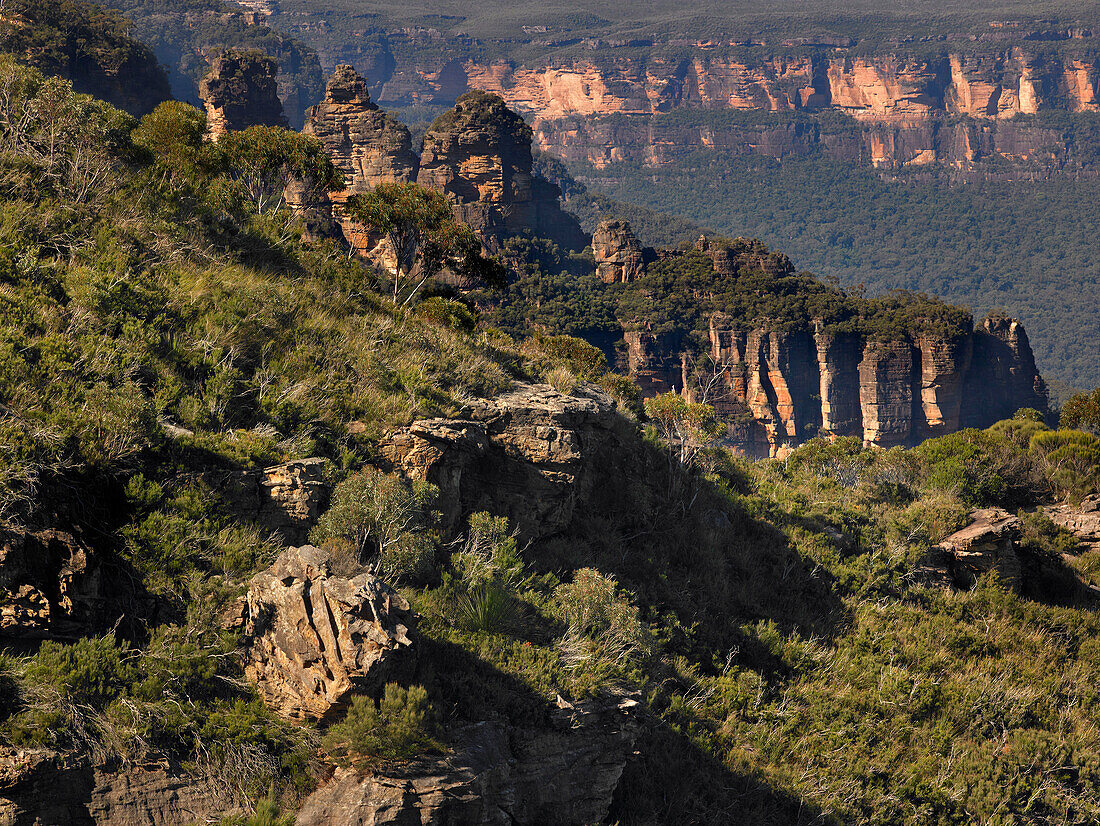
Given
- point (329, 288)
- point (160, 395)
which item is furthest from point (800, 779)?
point (329, 288)

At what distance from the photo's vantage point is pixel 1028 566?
17.3 metres

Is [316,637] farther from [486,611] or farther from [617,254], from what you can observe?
[617,254]

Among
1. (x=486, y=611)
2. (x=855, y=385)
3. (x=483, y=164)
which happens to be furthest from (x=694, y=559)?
(x=855, y=385)

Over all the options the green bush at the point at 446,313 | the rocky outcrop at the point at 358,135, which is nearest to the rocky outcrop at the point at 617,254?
the rocky outcrop at the point at 358,135

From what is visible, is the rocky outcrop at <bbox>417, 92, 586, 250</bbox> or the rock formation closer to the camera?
the rock formation

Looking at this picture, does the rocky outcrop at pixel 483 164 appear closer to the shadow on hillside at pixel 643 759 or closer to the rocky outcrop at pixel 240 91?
the rocky outcrop at pixel 240 91

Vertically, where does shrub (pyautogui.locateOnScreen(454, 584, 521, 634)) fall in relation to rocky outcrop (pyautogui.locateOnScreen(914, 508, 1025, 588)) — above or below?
above

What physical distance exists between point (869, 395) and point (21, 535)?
8208 centimetres

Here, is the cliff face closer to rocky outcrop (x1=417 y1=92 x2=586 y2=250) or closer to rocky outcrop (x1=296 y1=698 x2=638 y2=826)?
rocky outcrop (x1=417 y1=92 x2=586 y2=250)

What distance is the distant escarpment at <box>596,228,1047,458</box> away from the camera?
79.5 m

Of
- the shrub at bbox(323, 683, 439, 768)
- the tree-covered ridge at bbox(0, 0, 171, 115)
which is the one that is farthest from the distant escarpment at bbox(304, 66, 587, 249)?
the shrub at bbox(323, 683, 439, 768)

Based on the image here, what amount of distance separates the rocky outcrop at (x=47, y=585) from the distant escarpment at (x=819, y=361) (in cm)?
7205

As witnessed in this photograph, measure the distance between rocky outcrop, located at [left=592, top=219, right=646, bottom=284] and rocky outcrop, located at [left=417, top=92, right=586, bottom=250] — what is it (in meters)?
8.03

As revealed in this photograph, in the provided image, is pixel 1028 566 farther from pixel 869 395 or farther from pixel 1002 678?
pixel 869 395
